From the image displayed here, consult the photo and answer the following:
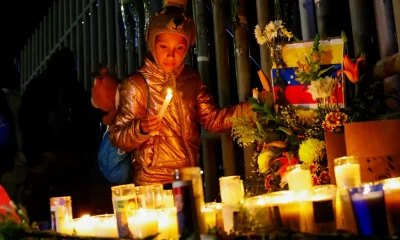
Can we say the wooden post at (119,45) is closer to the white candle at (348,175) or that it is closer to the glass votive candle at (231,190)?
the glass votive candle at (231,190)

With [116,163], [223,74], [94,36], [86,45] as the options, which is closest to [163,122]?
[116,163]

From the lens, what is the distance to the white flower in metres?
2.38

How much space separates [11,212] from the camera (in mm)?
2225

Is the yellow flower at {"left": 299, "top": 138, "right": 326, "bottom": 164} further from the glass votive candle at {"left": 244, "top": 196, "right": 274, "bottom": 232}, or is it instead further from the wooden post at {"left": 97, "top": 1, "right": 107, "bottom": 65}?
the wooden post at {"left": 97, "top": 1, "right": 107, "bottom": 65}

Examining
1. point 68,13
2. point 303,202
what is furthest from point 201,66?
point 68,13

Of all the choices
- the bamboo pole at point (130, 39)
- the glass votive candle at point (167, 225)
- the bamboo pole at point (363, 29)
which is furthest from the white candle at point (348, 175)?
the bamboo pole at point (130, 39)

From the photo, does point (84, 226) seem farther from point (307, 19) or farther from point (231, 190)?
point (307, 19)

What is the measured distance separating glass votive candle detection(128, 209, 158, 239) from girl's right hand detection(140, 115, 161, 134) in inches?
33.2

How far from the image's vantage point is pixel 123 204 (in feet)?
6.82

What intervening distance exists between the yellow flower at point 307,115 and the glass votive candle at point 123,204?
97 centimetres

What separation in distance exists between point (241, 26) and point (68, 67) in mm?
2348

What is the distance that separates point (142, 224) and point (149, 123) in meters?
0.93

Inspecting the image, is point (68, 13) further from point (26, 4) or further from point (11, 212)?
point (11, 212)

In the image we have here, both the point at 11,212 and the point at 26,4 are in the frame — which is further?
the point at 26,4
